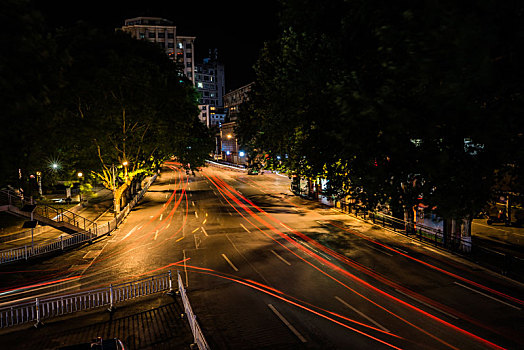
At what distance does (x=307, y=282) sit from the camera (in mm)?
14000

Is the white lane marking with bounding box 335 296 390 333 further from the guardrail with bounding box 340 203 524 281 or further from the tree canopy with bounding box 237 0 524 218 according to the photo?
the tree canopy with bounding box 237 0 524 218

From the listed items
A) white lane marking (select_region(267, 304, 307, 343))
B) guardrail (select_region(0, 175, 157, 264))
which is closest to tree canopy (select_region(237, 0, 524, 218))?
white lane marking (select_region(267, 304, 307, 343))

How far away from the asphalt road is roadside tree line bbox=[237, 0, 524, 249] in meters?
4.37

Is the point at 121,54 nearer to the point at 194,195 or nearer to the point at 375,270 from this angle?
the point at 194,195

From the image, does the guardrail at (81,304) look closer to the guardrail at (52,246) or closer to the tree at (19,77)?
the tree at (19,77)

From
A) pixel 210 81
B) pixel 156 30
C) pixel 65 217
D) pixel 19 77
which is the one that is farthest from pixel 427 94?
pixel 210 81

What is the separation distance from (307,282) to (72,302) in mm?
9966

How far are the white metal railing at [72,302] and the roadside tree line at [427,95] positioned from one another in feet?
31.9

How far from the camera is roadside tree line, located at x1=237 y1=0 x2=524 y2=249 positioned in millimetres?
5887

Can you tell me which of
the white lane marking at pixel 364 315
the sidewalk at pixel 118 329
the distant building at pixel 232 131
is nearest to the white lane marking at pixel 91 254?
the sidewalk at pixel 118 329

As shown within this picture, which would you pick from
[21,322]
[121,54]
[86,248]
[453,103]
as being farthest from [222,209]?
[453,103]

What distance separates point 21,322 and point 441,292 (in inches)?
640

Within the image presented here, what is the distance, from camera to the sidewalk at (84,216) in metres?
21.4

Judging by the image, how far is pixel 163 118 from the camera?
28203 millimetres
